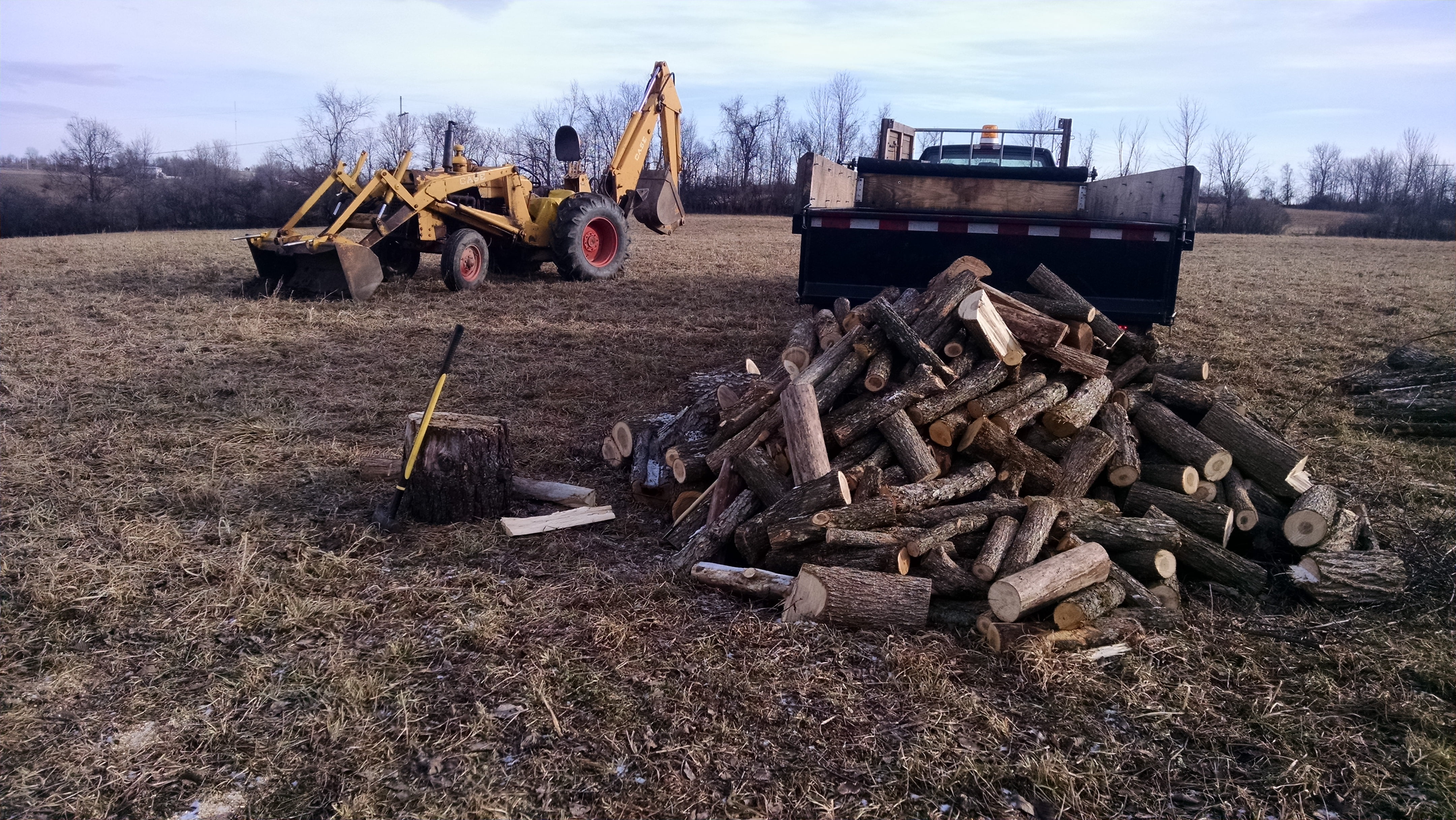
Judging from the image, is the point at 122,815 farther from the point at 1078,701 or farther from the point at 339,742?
Answer: the point at 1078,701

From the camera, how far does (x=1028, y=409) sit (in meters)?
4.68

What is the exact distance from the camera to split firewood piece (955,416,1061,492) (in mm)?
4426

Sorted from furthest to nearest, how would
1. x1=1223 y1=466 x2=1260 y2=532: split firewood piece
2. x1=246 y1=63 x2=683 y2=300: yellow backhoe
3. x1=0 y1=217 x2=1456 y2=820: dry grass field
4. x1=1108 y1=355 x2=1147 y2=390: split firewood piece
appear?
x1=246 y1=63 x2=683 y2=300: yellow backhoe → x1=1108 y1=355 x2=1147 y2=390: split firewood piece → x1=1223 y1=466 x2=1260 y2=532: split firewood piece → x1=0 y1=217 x2=1456 y2=820: dry grass field

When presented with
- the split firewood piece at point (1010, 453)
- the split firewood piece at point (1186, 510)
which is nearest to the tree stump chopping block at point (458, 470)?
the split firewood piece at point (1010, 453)

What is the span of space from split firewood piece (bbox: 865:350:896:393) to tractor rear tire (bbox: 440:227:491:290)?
28.2 feet

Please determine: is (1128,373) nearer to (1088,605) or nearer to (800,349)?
(800,349)

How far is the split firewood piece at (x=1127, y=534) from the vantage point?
3908mm

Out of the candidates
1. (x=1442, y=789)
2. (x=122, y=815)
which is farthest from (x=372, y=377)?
(x=1442, y=789)

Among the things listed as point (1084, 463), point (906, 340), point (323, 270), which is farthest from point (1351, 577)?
point (323, 270)

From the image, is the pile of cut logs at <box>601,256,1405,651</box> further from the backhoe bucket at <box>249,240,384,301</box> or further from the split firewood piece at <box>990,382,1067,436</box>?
the backhoe bucket at <box>249,240,384,301</box>

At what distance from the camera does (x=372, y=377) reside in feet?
25.5

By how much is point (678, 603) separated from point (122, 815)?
1978mm

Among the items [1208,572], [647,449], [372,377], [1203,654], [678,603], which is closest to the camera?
[1203,654]

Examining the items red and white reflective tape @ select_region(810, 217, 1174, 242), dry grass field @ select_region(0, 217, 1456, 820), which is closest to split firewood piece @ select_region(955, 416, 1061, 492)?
dry grass field @ select_region(0, 217, 1456, 820)
